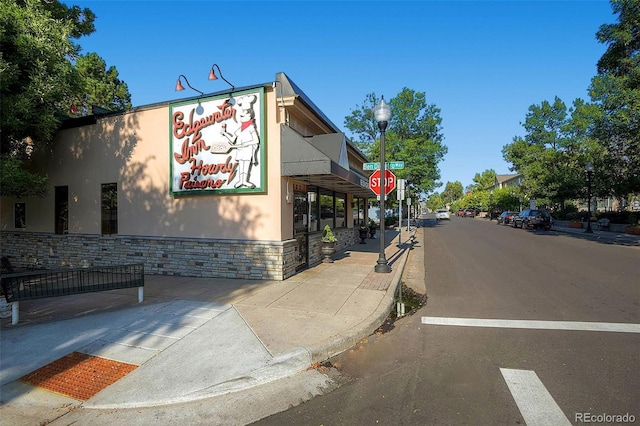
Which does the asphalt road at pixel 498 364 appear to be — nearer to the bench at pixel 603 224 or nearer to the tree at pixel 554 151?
the bench at pixel 603 224

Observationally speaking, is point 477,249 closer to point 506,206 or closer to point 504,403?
point 504,403

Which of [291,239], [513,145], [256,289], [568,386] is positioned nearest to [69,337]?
[256,289]

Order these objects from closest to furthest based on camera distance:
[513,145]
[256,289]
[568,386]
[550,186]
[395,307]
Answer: [568,386] → [395,307] → [256,289] → [550,186] → [513,145]

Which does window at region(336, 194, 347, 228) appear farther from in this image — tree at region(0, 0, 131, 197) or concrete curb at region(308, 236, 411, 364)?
tree at region(0, 0, 131, 197)

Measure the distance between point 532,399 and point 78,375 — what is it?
5140 mm

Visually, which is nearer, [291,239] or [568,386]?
[568,386]

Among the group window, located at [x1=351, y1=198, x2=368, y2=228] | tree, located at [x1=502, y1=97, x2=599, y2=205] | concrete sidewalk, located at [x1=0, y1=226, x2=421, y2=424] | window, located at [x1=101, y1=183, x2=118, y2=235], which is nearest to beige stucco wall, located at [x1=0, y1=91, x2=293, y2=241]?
window, located at [x1=101, y1=183, x2=118, y2=235]

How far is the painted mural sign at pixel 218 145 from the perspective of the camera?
28.1 ft

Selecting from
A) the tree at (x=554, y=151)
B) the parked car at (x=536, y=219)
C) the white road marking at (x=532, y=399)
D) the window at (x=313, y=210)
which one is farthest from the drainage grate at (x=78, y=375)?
the tree at (x=554, y=151)

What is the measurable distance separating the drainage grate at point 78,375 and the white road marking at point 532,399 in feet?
14.5

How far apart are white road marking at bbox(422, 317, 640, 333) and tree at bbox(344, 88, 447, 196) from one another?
2240 cm

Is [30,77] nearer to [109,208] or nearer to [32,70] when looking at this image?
[32,70]

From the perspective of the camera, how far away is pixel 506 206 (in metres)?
51.2

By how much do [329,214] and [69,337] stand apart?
368 inches
